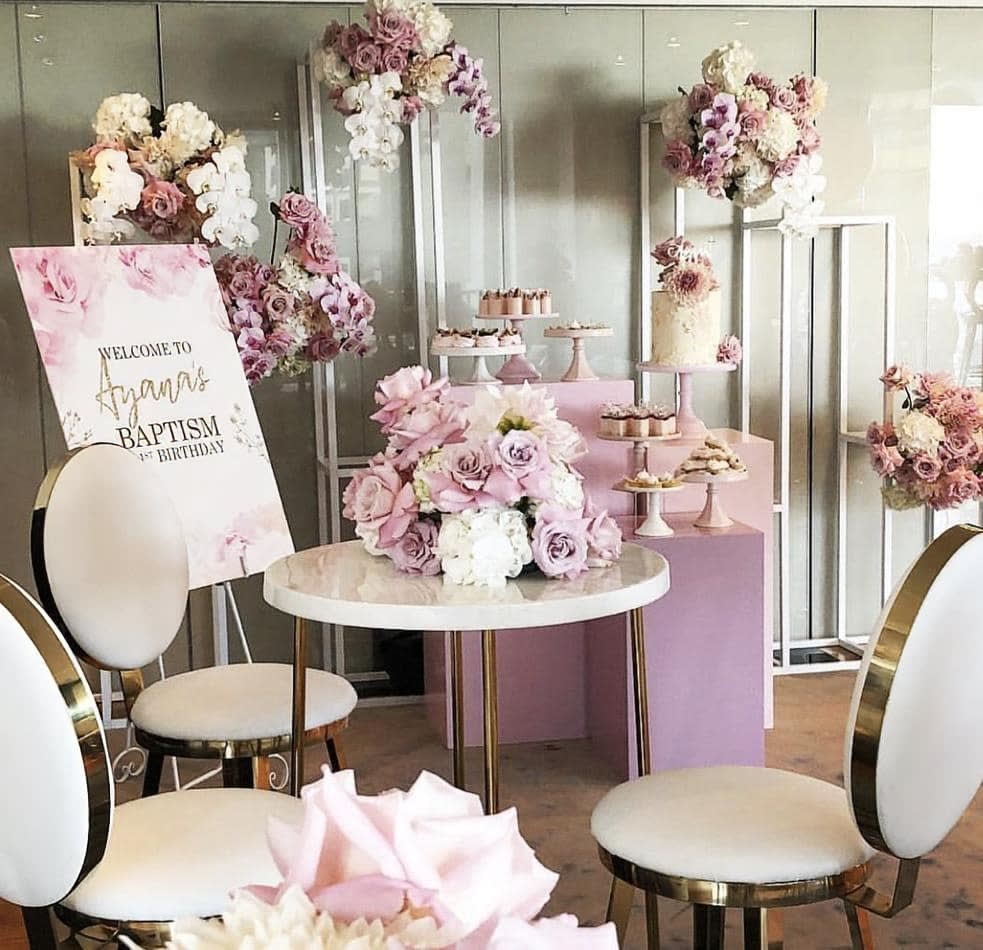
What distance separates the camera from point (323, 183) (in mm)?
4488

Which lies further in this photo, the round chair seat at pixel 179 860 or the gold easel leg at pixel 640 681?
the gold easel leg at pixel 640 681

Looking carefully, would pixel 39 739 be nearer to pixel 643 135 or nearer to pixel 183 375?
pixel 183 375

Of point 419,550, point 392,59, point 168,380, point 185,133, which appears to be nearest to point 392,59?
point 392,59

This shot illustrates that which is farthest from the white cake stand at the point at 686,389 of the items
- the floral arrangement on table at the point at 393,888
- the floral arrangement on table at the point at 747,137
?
the floral arrangement on table at the point at 393,888

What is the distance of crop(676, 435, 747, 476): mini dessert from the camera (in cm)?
375

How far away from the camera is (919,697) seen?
1.68 metres

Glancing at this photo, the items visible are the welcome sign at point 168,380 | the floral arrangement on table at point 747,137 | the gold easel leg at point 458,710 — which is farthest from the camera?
the floral arrangement on table at point 747,137

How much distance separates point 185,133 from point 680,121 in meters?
1.55

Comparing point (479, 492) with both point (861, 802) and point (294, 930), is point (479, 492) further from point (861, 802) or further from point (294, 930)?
point (294, 930)

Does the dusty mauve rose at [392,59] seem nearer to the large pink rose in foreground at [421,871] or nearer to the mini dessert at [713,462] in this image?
the mini dessert at [713,462]

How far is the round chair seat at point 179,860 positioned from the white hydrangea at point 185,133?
2.06 meters

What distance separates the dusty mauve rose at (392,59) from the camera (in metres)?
3.96

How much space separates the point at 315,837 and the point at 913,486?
389cm

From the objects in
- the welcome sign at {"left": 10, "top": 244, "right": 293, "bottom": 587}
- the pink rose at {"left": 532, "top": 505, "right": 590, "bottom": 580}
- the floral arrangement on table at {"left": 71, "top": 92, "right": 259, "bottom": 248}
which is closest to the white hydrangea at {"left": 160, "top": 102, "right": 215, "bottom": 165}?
the floral arrangement on table at {"left": 71, "top": 92, "right": 259, "bottom": 248}
